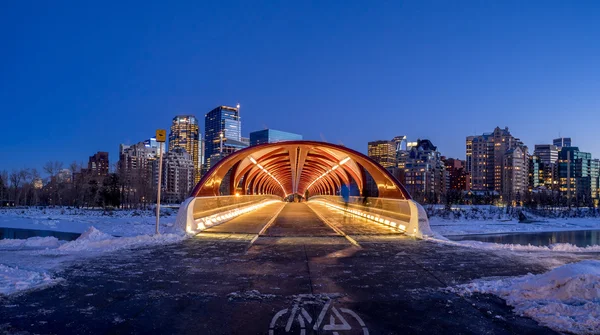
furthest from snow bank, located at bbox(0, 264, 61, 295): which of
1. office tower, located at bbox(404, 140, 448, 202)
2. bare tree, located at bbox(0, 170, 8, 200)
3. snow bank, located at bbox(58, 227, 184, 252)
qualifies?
office tower, located at bbox(404, 140, 448, 202)

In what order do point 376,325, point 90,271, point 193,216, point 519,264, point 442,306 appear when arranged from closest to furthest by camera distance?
point 376,325, point 442,306, point 90,271, point 519,264, point 193,216

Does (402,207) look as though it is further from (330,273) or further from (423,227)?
(330,273)

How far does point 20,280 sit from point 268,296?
420 centimetres

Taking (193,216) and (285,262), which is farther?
(193,216)

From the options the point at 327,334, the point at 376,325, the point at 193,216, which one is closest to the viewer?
the point at 327,334

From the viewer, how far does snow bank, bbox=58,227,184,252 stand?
1184 centimetres

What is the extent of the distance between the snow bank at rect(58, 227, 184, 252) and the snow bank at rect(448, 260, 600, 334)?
8922mm

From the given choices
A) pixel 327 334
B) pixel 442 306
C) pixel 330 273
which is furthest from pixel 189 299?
pixel 442 306

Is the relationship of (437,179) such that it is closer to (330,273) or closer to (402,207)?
(402,207)

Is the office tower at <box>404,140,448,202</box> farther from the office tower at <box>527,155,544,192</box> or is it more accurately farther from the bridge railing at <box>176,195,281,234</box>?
the bridge railing at <box>176,195,281,234</box>

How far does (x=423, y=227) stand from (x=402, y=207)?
2469 mm

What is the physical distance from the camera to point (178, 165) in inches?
7028

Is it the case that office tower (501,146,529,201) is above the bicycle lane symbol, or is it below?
above

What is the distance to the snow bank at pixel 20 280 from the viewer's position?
698cm
